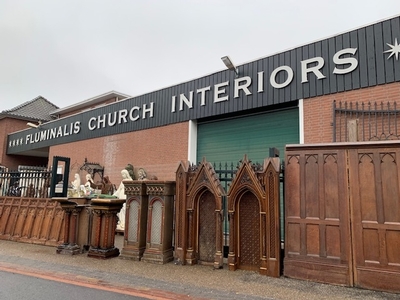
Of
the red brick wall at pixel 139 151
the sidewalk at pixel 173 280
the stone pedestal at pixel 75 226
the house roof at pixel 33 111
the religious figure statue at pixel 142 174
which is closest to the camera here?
the sidewalk at pixel 173 280

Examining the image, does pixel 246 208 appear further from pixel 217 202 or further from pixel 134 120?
pixel 134 120

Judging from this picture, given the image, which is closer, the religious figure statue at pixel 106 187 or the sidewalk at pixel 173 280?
the sidewalk at pixel 173 280

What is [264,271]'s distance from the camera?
5.45m

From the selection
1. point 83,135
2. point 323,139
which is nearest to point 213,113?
point 323,139

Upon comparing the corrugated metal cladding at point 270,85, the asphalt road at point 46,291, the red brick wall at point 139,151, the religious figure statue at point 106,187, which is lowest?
the asphalt road at point 46,291

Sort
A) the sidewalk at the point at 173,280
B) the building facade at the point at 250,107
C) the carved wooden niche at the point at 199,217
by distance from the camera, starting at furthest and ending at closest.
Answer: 1. the building facade at the point at 250,107
2. the carved wooden niche at the point at 199,217
3. the sidewalk at the point at 173,280

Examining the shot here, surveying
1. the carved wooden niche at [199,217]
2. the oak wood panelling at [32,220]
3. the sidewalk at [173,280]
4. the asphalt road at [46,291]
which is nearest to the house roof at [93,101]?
the oak wood panelling at [32,220]

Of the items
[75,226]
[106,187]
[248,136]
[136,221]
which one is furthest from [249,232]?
[106,187]

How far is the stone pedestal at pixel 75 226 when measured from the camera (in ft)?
24.3

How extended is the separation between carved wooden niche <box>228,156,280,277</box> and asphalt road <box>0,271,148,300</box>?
235 cm

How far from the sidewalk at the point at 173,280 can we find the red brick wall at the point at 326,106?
5.23 meters

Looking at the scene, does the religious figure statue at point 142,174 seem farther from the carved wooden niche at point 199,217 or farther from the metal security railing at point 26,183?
the carved wooden niche at point 199,217

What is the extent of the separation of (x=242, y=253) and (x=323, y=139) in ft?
16.3

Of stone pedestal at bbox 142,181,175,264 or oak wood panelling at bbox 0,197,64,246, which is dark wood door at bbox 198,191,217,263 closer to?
stone pedestal at bbox 142,181,175,264
